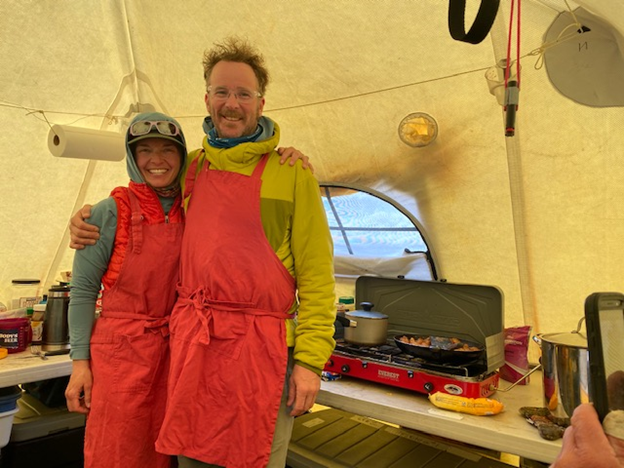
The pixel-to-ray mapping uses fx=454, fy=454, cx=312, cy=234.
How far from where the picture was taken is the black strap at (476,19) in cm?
122

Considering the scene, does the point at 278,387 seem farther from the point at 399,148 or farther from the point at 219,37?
the point at 219,37

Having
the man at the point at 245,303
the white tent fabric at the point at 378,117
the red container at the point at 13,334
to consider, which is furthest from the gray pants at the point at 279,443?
the white tent fabric at the point at 378,117

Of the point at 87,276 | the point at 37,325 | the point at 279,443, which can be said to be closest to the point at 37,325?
the point at 37,325

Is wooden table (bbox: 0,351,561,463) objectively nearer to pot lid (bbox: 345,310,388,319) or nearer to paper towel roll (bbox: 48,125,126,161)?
pot lid (bbox: 345,310,388,319)

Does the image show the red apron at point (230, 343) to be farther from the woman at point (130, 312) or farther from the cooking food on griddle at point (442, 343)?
the cooking food on griddle at point (442, 343)

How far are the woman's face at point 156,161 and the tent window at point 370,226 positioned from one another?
162 centimetres

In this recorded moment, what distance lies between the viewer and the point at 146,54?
3.00m

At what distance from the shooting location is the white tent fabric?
6.57ft

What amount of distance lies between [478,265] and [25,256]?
9.67 ft

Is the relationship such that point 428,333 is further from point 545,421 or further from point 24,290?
point 24,290

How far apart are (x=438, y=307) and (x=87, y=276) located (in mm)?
1415

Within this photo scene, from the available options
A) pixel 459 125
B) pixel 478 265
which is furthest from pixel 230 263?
pixel 478 265

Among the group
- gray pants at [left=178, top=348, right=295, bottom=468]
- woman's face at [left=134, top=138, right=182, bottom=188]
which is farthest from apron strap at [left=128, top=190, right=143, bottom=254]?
gray pants at [left=178, top=348, right=295, bottom=468]

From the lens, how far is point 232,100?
1.32m
